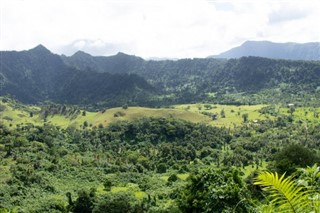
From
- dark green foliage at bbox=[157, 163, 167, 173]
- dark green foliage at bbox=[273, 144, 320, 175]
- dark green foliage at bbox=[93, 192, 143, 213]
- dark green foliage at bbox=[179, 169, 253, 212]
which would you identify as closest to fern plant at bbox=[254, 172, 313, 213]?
Result: dark green foliage at bbox=[179, 169, 253, 212]

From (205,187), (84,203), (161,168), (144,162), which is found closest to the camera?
(205,187)

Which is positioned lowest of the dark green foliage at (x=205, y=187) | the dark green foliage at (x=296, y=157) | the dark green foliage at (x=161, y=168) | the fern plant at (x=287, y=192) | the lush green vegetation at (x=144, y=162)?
the dark green foliage at (x=161, y=168)

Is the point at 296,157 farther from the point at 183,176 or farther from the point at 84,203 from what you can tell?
the point at 183,176

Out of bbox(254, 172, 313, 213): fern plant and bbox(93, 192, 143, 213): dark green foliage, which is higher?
bbox(254, 172, 313, 213): fern plant

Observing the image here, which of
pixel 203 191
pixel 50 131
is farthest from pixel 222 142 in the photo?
pixel 203 191

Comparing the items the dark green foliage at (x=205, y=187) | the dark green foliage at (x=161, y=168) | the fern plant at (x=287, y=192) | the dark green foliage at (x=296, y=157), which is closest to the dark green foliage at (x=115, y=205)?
the dark green foliage at (x=296, y=157)

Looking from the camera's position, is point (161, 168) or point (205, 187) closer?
point (205, 187)

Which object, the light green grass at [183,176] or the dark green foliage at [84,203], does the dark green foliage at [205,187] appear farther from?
the light green grass at [183,176]

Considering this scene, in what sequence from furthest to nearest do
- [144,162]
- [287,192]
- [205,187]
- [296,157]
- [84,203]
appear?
[144,162] < [84,203] < [296,157] < [205,187] < [287,192]

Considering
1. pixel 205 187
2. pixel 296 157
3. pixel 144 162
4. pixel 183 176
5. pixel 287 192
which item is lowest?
pixel 183 176

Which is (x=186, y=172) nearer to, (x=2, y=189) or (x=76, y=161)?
(x=76, y=161)

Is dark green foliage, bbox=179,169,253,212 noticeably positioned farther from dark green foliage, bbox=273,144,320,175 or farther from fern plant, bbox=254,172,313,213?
fern plant, bbox=254,172,313,213

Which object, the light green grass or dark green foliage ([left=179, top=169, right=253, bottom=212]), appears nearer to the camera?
dark green foliage ([left=179, top=169, right=253, bottom=212])

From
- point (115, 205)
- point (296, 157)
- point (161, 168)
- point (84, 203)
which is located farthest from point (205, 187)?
point (161, 168)
